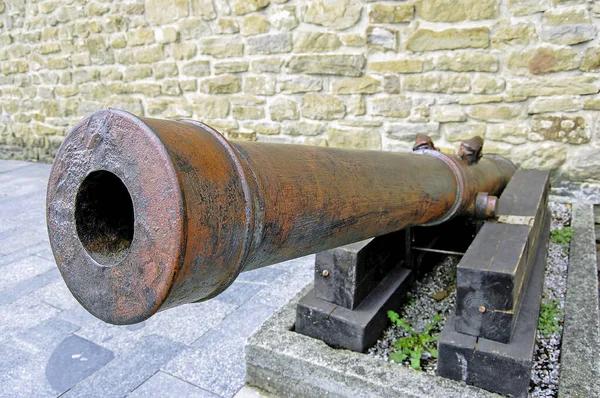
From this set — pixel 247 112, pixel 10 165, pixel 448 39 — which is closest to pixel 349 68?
pixel 448 39

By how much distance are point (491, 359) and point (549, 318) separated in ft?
2.28

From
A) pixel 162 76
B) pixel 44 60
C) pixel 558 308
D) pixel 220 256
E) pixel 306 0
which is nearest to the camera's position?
pixel 220 256

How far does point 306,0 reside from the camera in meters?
5.01

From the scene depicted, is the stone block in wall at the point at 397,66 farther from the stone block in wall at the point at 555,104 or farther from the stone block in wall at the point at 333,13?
the stone block in wall at the point at 555,104

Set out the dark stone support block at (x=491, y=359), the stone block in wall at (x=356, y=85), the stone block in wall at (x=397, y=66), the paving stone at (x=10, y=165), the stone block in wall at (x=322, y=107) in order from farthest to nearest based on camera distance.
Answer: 1. the paving stone at (x=10, y=165)
2. the stone block in wall at (x=322, y=107)
3. the stone block in wall at (x=356, y=85)
4. the stone block in wall at (x=397, y=66)
5. the dark stone support block at (x=491, y=359)

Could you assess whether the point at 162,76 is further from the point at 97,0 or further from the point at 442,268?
the point at 442,268

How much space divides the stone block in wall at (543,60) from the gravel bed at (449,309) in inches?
52.2

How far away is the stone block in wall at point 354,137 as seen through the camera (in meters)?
5.00

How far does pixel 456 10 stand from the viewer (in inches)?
168

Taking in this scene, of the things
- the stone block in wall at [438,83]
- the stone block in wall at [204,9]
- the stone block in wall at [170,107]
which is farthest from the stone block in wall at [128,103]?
the stone block in wall at [438,83]

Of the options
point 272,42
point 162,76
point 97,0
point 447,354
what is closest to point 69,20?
point 97,0

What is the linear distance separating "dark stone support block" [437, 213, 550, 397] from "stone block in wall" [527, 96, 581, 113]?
9.16 feet

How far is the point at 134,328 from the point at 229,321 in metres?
0.53

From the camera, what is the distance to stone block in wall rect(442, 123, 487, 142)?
443 cm
